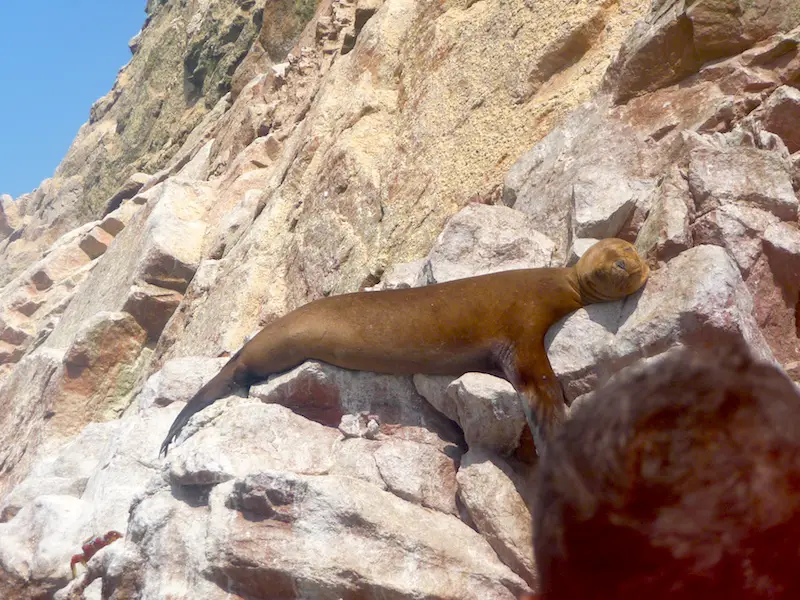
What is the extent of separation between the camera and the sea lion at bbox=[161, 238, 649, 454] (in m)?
3.18

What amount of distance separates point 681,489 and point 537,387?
7.93 feet

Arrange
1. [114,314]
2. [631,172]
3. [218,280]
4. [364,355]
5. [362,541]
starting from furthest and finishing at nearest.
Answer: [114,314], [218,280], [631,172], [364,355], [362,541]

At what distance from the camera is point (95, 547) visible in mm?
3963

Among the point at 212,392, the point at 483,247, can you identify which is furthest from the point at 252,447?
the point at 483,247

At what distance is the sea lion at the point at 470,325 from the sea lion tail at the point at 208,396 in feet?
1.04

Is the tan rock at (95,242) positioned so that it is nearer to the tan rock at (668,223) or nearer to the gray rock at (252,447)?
the gray rock at (252,447)

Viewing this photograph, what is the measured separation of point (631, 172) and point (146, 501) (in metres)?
3.12

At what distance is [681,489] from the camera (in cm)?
74

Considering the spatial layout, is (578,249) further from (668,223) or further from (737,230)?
(737,230)

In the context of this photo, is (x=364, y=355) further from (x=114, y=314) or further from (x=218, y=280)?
(x=114, y=314)

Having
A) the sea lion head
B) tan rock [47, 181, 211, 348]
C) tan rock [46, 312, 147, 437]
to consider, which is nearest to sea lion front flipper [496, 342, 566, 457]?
the sea lion head

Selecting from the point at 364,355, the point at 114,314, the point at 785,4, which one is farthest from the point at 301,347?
the point at 114,314

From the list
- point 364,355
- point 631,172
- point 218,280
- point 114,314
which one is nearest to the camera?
point 364,355

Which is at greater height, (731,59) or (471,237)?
(471,237)
